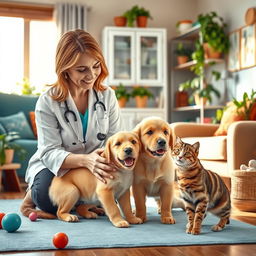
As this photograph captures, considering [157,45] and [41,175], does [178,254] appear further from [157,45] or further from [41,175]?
[157,45]

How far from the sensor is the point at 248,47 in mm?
5441

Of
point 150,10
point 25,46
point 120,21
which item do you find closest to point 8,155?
point 25,46

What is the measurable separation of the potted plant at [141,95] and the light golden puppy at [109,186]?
434 centimetres

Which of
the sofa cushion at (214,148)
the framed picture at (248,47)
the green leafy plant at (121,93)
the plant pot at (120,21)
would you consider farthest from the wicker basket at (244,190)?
the plant pot at (120,21)

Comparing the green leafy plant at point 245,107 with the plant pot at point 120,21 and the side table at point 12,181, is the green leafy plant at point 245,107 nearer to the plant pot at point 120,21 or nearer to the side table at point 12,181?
the side table at point 12,181

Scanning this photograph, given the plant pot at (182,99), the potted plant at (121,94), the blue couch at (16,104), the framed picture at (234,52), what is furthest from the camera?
the plant pot at (182,99)

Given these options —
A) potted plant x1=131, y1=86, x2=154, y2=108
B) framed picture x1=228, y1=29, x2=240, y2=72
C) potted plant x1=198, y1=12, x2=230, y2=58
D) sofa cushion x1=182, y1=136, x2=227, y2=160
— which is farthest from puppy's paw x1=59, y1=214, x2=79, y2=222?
potted plant x1=131, y1=86, x2=154, y2=108

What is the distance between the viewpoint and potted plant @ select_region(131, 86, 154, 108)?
6531 mm

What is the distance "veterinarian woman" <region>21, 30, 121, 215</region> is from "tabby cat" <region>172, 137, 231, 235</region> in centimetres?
37

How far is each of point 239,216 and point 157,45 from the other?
14.7ft

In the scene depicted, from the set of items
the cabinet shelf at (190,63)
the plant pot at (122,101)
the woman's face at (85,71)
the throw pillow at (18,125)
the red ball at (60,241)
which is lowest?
the red ball at (60,241)

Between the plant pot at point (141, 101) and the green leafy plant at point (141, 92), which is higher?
the green leafy plant at point (141, 92)

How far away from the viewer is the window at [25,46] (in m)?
6.57

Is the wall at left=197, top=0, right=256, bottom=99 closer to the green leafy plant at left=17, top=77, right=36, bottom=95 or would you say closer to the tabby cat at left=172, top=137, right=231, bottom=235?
the green leafy plant at left=17, top=77, right=36, bottom=95
